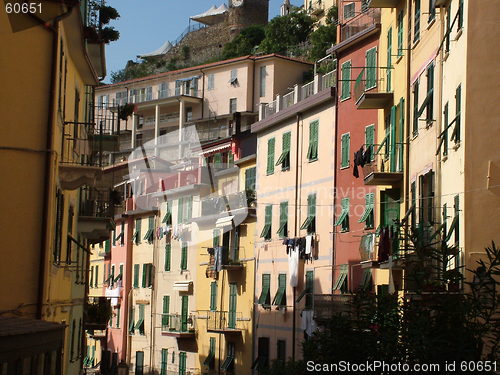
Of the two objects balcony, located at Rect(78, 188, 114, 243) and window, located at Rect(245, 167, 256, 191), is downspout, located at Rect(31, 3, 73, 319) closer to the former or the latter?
balcony, located at Rect(78, 188, 114, 243)

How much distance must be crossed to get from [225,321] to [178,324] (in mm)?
5233

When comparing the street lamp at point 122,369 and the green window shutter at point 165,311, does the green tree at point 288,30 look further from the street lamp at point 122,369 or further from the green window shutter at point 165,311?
the street lamp at point 122,369

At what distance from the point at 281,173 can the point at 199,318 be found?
8932 mm

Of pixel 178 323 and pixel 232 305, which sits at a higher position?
pixel 232 305

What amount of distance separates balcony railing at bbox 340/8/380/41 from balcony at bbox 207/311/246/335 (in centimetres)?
1307

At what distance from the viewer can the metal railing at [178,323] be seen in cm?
4881

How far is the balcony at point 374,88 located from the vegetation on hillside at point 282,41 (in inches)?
2148

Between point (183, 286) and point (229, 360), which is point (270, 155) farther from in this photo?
point (183, 286)

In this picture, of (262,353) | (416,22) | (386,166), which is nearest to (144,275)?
(262,353)

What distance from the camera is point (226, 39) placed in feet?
408

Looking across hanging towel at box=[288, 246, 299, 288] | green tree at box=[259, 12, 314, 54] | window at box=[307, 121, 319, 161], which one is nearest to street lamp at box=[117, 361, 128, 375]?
hanging towel at box=[288, 246, 299, 288]

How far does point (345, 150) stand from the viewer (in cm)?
3600

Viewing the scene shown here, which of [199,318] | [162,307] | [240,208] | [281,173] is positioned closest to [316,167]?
[281,173]

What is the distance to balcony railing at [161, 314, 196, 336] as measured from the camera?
160ft
